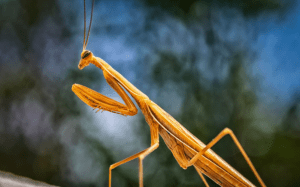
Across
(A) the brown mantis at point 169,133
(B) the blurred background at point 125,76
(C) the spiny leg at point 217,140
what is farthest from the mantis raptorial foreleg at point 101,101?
(B) the blurred background at point 125,76

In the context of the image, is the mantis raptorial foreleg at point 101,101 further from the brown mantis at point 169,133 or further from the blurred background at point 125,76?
the blurred background at point 125,76

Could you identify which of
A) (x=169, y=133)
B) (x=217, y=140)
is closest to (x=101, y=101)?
(x=169, y=133)

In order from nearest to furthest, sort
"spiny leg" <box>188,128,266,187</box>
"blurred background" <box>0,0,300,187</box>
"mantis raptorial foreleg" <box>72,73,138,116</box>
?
1. "spiny leg" <box>188,128,266,187</box>
2. "mantis raptorial foreleg" <box>72,73,138,116</box>
3. "blurred background" <box>0,0,300,187</box>

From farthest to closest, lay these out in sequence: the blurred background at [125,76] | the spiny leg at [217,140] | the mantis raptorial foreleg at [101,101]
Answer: the blurred background at [125,76] → the mantis raptorial foreleg at [101,101] → the spiny leg at [217,140]

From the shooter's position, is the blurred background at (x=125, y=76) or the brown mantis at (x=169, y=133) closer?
the brown mantis at (x=169, y=133)

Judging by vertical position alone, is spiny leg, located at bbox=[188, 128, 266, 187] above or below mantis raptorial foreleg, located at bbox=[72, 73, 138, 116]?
below

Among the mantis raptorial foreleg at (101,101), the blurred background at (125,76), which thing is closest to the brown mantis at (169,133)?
the mantis raptorial foreleg at (101,101)

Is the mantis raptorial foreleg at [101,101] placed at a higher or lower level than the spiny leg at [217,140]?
higher

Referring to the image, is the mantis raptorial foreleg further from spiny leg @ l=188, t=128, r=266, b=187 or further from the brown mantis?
spiny leg @ l=188, t=128, r=266, b=187

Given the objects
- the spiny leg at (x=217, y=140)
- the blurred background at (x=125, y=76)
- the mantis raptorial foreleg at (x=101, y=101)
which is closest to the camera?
the spiny leg at (x=217, y=140)


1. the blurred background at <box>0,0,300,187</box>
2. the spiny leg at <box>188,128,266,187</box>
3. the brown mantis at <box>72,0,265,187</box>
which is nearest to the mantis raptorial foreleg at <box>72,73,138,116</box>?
the brown mantis at <box>72,0,265,187</box>
